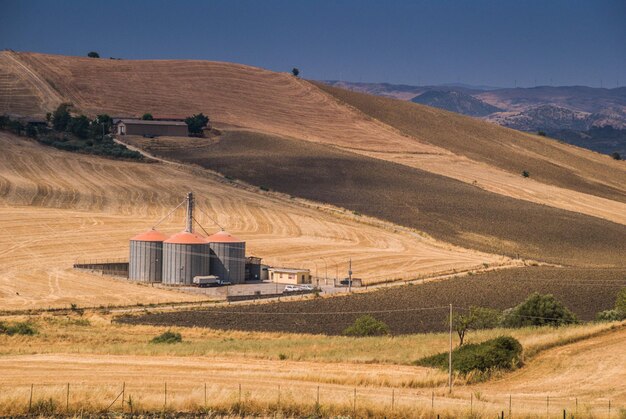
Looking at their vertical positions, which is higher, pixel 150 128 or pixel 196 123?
pixel 196 123

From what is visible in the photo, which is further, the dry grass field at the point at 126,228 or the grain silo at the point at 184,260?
the grain silo at the point at 184,260

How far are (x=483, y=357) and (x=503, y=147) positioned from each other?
136 meters

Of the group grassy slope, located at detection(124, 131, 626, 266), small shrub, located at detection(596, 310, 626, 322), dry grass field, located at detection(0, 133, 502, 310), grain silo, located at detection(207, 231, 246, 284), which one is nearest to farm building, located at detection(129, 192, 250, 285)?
grain silo, located at detection(207, 231, 246, 284)

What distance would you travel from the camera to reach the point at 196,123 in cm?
14738

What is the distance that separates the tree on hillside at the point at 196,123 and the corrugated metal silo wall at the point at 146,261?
2718 inches

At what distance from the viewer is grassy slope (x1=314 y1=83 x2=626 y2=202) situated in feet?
501

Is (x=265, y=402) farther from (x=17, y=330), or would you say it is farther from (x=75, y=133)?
(x=75, y=133)

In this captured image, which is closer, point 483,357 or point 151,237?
point 483,357

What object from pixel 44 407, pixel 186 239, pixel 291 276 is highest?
pixel 186 239

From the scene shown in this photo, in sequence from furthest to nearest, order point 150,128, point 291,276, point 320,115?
point 320,115
point 150,128
point 291,276

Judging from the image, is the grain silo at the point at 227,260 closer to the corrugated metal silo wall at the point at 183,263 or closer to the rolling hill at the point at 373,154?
the corrugated metal silo wall at the point at 183,263

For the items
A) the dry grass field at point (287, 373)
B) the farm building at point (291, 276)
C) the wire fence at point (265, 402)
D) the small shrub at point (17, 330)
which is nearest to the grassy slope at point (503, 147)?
the farm building at point (291, 276)

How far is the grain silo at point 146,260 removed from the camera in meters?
79.2

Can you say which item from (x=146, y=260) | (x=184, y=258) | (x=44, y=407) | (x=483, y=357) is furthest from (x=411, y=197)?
(x=44, y=407)
